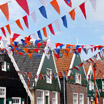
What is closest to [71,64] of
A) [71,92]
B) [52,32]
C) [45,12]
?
[71,92]

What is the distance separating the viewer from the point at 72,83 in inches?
1212

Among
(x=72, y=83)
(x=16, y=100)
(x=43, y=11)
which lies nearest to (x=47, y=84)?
(x=16, y=100)

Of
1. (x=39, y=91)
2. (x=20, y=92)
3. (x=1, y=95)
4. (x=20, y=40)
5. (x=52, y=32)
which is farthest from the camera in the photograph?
(x=39, y=91)

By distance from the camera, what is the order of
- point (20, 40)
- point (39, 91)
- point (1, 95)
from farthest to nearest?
point (39, 91), point (1, 95), point (20, 40)

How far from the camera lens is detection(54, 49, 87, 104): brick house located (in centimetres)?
2950

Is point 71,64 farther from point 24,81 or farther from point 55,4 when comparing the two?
point 55,4

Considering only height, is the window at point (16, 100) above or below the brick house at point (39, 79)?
below

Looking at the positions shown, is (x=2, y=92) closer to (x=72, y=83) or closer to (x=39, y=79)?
(x=39, y=79)

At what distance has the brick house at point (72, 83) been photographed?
96.8 ft

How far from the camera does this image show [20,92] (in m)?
23.2

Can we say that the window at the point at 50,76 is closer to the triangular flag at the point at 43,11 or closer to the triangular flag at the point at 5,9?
the triangular flag at the point at 43,11

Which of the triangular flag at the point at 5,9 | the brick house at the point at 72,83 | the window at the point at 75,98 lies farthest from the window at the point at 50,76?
the triangular flag at the point at 5,9

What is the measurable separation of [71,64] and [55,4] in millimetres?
22376

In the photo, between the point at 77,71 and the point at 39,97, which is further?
the point at 77,71
